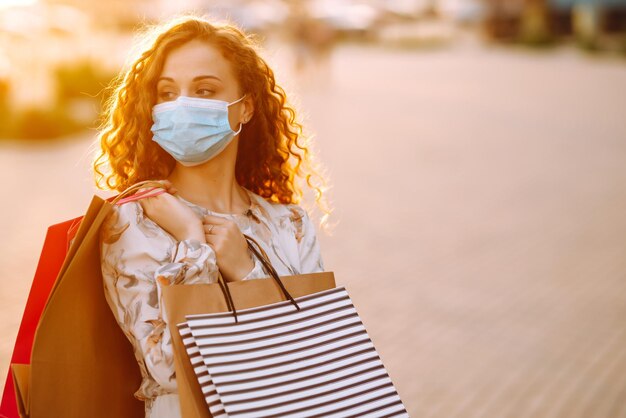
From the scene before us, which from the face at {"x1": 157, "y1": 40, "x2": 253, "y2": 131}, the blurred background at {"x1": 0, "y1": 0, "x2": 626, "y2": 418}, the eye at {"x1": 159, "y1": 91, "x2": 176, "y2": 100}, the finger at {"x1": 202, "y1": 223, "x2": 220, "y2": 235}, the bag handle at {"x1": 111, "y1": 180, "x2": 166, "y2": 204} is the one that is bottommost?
the blurred background at {"x1": 0, "y1": 0, "x2": 626, "y2": 418}

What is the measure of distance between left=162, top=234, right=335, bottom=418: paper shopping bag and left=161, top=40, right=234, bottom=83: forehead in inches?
21.4

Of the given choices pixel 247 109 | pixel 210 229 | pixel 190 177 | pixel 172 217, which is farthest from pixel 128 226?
pixel 247 109

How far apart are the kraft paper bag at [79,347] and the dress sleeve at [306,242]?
58 cm

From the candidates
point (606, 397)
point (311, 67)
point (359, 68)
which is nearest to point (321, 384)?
point (606, 397)

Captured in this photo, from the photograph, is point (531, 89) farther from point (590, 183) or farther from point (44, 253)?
point (44, 253)

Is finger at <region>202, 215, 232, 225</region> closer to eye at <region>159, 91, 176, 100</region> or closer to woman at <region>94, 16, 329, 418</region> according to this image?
woman at <region>94, 16, 329, 418</region>

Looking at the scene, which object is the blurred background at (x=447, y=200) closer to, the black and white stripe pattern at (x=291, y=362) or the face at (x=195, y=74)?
the face at (x=195, y=74)

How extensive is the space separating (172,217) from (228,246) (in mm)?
162

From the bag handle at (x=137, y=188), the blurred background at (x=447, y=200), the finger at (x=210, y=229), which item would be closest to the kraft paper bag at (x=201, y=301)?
the finger at (x=210, y=229)

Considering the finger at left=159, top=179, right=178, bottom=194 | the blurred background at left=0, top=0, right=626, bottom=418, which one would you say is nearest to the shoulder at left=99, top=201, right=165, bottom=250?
the finger at left=159, top=179, right=178, bottom=194

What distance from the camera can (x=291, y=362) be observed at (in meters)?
2.13

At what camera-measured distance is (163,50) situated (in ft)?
8.05

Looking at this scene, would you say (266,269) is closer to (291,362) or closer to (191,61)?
(291,362)

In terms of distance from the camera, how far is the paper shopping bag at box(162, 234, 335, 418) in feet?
6.72
